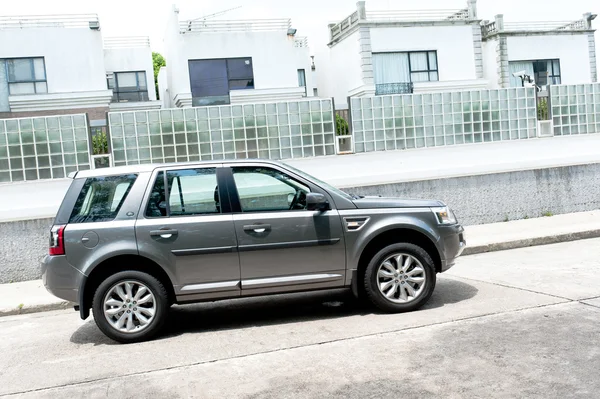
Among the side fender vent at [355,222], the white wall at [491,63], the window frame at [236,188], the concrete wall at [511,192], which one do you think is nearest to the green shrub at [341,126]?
the concrete wall at [511,192]

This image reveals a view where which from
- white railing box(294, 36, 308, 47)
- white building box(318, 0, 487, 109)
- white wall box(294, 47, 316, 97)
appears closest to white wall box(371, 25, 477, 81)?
white building box(318, 0, 487, 109)

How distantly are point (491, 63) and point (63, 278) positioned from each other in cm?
2839

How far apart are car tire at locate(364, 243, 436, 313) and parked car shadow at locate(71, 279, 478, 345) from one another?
0.31 meters

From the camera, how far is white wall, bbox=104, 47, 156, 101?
104ft

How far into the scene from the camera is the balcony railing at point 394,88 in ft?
89.4

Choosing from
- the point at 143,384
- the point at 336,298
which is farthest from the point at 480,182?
the point at 143,384

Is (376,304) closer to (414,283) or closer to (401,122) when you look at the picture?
(414,283)

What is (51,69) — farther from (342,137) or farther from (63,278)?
(63,278)

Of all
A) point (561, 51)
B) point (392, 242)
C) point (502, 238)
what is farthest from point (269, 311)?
point (561, 51)

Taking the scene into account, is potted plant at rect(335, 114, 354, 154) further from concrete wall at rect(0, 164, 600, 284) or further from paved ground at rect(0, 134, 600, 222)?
concrete wall at rect(0, 164, 600, 284)

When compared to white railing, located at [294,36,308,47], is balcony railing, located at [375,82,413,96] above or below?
below

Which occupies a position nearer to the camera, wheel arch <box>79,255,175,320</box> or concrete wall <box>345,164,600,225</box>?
wheel arch <box>79,255,175,320</box>

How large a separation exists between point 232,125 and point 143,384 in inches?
354

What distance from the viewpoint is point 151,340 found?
6395 mm
